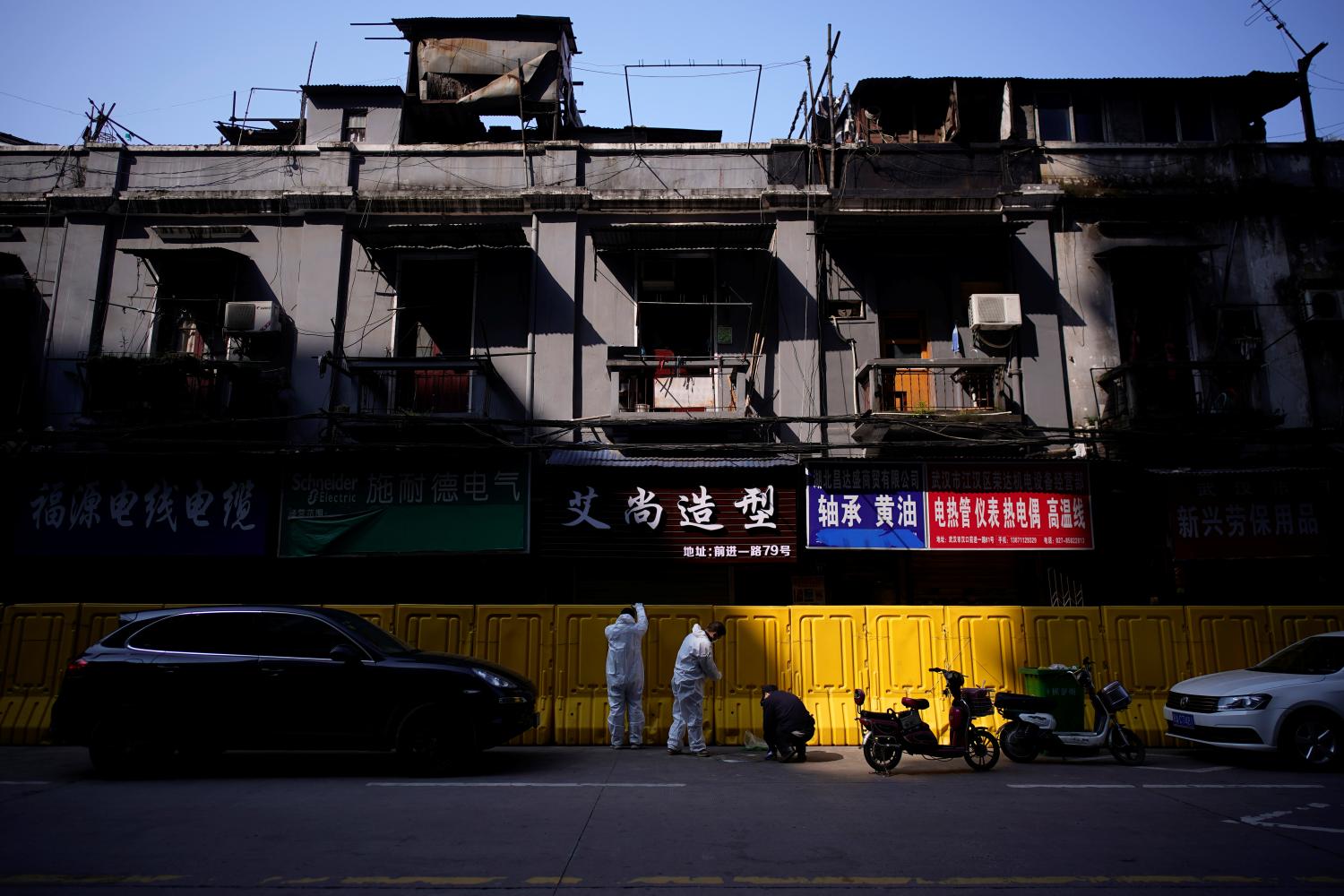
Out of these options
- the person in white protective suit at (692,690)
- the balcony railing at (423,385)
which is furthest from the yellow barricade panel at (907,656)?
the balcony railing at (423,385)

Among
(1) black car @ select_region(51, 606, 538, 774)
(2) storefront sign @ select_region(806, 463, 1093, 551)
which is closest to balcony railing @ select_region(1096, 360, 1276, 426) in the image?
(2) storefront sign @ select_region(806, 463, 1093, 551)

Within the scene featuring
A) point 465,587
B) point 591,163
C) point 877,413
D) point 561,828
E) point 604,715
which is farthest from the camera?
point 591,163

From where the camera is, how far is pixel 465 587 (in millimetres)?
15000

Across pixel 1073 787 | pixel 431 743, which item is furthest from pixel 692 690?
pixel 1073 787

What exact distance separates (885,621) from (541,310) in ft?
26.8

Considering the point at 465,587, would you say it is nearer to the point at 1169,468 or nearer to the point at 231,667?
the point at 231,667

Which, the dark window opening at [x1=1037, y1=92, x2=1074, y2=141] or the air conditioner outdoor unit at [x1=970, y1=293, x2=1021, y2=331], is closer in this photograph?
the air conditioner outdoor unit at [x1=970, y1=293, x2=1021, y2=331]

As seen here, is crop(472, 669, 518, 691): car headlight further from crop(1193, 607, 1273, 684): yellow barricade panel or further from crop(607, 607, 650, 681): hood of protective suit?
crop(1193, 607, 1273, 684): yellow barricade panel

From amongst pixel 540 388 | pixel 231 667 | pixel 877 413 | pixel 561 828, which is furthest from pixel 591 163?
pixel 561 828

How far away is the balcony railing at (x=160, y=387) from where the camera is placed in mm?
14531

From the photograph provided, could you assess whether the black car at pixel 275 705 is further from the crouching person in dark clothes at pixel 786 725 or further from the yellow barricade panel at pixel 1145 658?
the yellow barricade panel at pixel 1145 658

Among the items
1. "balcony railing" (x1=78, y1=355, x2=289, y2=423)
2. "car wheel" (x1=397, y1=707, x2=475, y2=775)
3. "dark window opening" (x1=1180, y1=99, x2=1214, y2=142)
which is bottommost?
"car wheel" (x1=397, y1=707, x2=475, y2=775)

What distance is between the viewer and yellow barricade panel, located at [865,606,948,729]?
37.2 ft

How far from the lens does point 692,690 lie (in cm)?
1023
